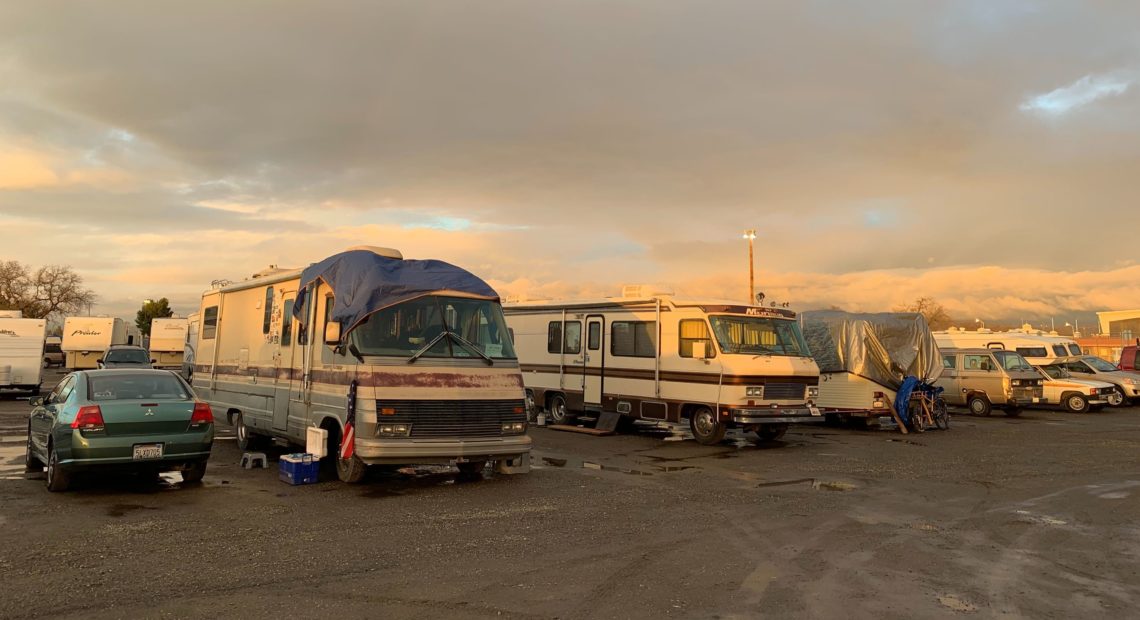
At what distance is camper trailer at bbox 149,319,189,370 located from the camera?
41656 millimetres

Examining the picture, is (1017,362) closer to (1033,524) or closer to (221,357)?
(1033,524)

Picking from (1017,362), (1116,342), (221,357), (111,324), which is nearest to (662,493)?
(221,357)

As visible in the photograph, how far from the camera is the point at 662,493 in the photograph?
388 inches

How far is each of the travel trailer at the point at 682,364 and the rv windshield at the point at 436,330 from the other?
5.66 m

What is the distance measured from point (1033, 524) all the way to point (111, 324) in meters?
43.4

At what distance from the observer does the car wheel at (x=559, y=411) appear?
1878 centimetres

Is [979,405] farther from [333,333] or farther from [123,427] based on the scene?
[123,427]

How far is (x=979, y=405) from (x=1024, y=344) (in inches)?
295

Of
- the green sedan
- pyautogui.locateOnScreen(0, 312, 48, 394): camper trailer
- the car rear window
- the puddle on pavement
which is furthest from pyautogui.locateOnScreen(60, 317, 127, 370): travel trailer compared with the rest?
the puddle on pavement

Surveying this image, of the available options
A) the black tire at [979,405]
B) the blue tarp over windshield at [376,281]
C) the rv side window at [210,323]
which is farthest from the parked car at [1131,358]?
the rv side window at [210,323]

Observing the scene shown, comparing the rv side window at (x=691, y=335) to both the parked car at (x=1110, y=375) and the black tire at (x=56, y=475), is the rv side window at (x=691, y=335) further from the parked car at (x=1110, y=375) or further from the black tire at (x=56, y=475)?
the parked car at (x=1110, y=375)

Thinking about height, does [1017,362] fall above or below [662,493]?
above

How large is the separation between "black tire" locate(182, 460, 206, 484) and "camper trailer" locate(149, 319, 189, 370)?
114 feet

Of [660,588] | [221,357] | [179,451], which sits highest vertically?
[221,357]
